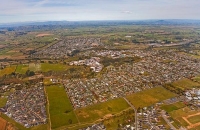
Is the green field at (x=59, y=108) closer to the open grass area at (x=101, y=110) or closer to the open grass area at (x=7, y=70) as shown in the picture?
the open grass area at (x=101, y=110)

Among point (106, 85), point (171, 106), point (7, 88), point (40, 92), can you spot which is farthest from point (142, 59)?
point (7, 88)

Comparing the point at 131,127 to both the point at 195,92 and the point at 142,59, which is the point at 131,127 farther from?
the point at 142,59

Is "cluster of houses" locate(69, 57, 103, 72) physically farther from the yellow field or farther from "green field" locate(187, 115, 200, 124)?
"green field" locate(187, 115, 200, 124)

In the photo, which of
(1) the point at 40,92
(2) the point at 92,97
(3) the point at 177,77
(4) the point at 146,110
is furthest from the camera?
(3) the point at 177,77

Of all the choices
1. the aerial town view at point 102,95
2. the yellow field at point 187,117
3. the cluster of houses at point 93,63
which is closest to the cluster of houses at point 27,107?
the aerial town view at point 102,95

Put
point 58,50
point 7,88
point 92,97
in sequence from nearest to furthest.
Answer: point 92,97, point 7,88, point 58,50

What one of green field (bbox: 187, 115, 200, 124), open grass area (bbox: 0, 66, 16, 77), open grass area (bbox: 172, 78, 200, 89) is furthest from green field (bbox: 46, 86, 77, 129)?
open grass area (bbox: 172, 78, 200, 89)
